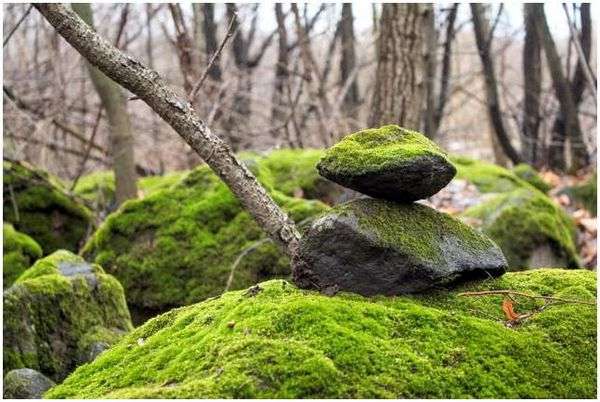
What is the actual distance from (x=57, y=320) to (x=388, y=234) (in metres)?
2.66

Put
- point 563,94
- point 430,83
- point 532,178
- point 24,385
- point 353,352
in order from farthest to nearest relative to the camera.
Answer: point 430,83 < point 563,94 < point 532,178 < point 24,385 < point 353,352

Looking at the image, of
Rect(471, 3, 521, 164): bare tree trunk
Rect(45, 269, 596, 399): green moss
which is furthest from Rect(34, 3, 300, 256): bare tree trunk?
Rect(471, 3, 521, 164): bare tree trunk

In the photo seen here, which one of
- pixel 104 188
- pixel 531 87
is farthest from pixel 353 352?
pixel 531 87

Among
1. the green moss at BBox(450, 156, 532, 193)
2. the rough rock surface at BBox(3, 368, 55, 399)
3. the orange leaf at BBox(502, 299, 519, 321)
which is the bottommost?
the rough rock surface at BBox(3, 368, 55, 399)

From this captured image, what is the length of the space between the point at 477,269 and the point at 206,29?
10.6 meters

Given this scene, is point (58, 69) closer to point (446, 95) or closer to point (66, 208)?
point (66, 208)

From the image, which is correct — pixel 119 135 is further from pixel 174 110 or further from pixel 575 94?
pixel 575 94

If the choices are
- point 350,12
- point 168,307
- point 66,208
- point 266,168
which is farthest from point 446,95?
point 168,307

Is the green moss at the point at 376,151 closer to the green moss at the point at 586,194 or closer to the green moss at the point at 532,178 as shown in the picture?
the green moss at the point at 532,178

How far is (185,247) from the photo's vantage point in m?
6.51

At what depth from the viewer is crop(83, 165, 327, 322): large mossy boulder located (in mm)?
6254

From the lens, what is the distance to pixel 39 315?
470cm

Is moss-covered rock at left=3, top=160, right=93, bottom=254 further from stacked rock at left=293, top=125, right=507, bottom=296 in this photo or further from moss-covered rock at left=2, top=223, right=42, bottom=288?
stacked rock at left=293, top=125, right=507, bottom=296

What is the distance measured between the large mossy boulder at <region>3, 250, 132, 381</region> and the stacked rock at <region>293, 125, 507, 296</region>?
2.13 metres
